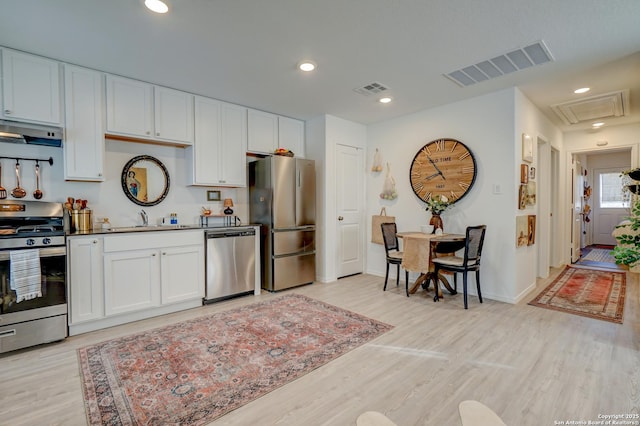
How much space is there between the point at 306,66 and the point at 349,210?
2502 millimetres

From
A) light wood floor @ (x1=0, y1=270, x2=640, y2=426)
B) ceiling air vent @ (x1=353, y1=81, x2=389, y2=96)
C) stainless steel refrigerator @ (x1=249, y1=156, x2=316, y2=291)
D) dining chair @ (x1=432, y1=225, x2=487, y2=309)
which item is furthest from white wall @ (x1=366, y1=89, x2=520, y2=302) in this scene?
stainless steel refrigerator @ (x1=249, y1=156, x2=316, y2=291)

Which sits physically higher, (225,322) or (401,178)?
(401,178)

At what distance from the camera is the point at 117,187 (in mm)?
3477

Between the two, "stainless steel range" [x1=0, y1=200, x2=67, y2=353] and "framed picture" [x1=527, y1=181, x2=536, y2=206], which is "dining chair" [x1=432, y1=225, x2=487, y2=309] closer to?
"framed picture" [x1=527, y1=181, x2=536, y2=206]

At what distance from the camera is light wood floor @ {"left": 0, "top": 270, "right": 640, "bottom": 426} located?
1.75 metres

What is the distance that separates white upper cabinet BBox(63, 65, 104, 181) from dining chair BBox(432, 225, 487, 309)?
3.91m

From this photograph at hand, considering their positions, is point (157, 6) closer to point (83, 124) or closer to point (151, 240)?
point (83, 124)

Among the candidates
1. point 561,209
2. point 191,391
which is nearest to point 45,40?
point 191,391

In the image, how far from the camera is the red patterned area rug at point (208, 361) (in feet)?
5.94

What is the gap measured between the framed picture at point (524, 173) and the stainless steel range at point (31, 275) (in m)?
4.92

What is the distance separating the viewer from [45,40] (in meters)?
2.54

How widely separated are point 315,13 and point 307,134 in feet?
8.95

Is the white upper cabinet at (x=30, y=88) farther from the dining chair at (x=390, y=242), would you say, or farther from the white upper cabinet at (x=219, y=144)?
the dining chair at (x=390, y=242)

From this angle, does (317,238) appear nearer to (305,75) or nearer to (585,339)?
(305,75)
